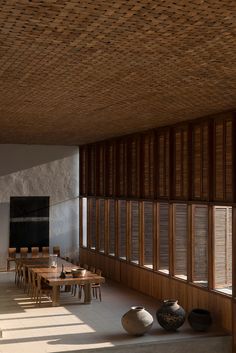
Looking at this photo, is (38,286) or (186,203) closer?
(186,203)

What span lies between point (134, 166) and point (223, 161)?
401 cm

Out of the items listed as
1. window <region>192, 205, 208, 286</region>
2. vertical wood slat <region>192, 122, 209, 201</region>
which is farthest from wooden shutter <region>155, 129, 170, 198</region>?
window <region>192, 205, 208, 286</region>

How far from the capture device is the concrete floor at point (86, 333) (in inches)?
332

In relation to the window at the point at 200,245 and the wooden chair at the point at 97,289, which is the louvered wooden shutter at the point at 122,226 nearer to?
the wooden chair at the point at 97,289

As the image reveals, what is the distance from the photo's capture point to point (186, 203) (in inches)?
416

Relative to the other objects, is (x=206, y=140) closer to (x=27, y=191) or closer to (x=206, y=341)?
(x=206, y=341)

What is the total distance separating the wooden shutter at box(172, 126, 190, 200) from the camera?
10.7 m

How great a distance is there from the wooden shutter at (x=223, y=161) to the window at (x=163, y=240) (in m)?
2.19

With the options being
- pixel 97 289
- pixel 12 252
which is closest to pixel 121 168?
pixel 97 289

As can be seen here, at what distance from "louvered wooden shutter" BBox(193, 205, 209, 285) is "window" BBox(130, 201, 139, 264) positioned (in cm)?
282

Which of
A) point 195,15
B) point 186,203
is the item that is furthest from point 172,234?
point 195,15

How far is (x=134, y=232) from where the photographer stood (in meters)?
13.2

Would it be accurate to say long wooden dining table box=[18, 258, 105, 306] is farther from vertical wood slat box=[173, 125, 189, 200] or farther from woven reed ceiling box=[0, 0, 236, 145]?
woven reed ceiling box=[0, 0, 236, 145]

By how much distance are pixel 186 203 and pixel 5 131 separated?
498cm
